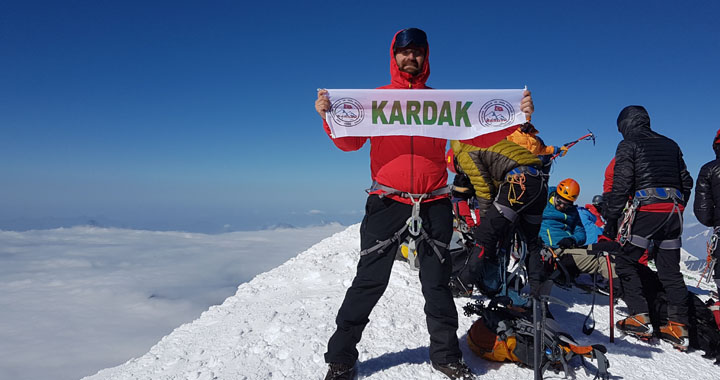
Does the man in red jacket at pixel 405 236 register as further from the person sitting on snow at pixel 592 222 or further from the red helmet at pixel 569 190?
the person sitting on snow at pixel 592 222

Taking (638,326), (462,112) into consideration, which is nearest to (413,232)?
(462,112)

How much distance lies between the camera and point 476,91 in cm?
316

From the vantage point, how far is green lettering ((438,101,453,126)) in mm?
3107

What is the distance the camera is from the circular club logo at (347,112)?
10.2ft

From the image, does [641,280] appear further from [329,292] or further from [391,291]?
[329,292]

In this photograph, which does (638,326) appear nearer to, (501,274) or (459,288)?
(501,274)

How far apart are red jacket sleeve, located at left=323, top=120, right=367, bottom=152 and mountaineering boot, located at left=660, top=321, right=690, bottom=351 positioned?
4399 mm

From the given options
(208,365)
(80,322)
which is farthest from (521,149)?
(80,322)

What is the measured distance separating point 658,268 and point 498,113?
336 centimetres

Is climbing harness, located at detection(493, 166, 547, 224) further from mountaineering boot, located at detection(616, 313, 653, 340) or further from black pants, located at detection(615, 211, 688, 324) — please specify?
mountaineering boot, located at detection(616, 313, 653, 340)

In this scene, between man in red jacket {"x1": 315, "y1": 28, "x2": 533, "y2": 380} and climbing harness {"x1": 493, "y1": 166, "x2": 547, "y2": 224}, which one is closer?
man in red jacket {"x1": 315, "y1": 28, "x2": 533, "y2": 380}

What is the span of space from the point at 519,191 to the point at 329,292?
10.5 feet

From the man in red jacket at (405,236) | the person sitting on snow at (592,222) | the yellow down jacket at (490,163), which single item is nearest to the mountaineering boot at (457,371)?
the man in red jacket at (405,236)

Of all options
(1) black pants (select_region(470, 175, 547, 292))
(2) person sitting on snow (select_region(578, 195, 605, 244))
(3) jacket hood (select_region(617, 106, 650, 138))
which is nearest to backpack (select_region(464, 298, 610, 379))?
(1) black pants (select_region(470, 175, 547, 292))
